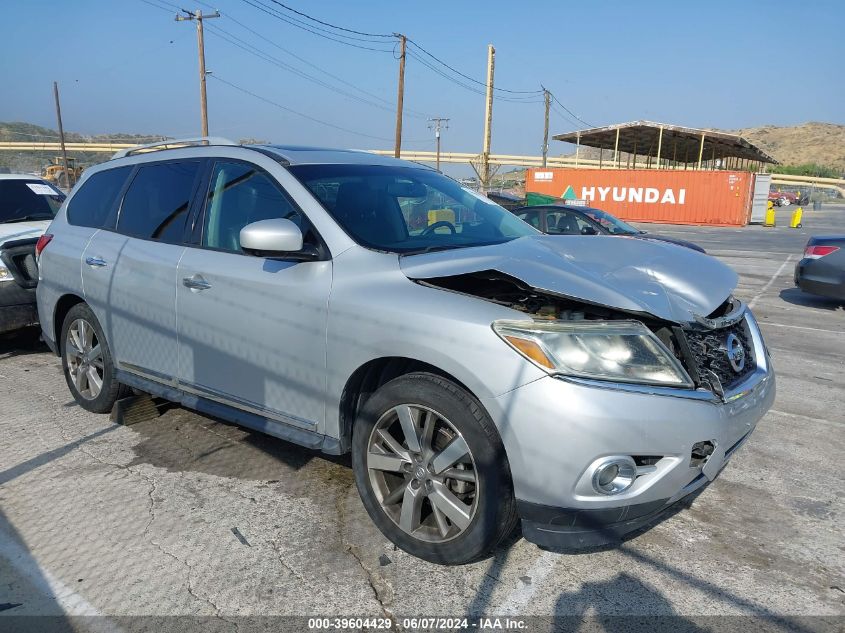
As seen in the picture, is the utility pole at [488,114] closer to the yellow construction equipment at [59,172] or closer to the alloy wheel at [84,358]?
the yellow construction equipment at [59,172]

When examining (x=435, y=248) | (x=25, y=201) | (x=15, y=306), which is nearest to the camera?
(x=435, y=248)

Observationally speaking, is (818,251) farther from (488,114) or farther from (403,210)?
(488,114)

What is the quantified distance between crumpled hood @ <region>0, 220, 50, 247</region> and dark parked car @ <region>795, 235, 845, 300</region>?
9857 mm

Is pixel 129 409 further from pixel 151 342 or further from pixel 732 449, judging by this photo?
pixel 732 449

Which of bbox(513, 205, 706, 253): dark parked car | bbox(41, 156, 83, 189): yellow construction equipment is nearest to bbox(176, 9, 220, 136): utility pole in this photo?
bbox(41, 156, 83, 189): yellow construction equipment

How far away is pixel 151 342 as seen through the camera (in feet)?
13.6

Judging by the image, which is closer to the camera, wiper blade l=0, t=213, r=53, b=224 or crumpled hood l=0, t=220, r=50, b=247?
crumpled hood l=0, t=220, r=50, b=247

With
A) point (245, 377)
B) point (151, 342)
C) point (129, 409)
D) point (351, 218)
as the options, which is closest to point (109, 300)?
point (151, 342)

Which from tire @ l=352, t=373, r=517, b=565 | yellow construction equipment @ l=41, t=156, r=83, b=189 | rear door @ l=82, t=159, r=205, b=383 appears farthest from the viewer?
yellow construction equipment @ l=41, t=156, r=83, b=189

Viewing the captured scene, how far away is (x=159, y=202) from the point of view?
4281mm

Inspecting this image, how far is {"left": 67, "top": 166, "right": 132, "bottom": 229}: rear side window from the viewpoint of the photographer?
15.5ft

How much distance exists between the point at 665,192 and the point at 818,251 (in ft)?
87.3

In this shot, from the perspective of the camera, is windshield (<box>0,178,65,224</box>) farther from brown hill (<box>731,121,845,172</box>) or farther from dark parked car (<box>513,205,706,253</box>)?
brown hill (<box>731,121,845,172</box>)

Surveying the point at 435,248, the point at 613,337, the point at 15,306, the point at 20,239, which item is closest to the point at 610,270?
the point at 613,337
